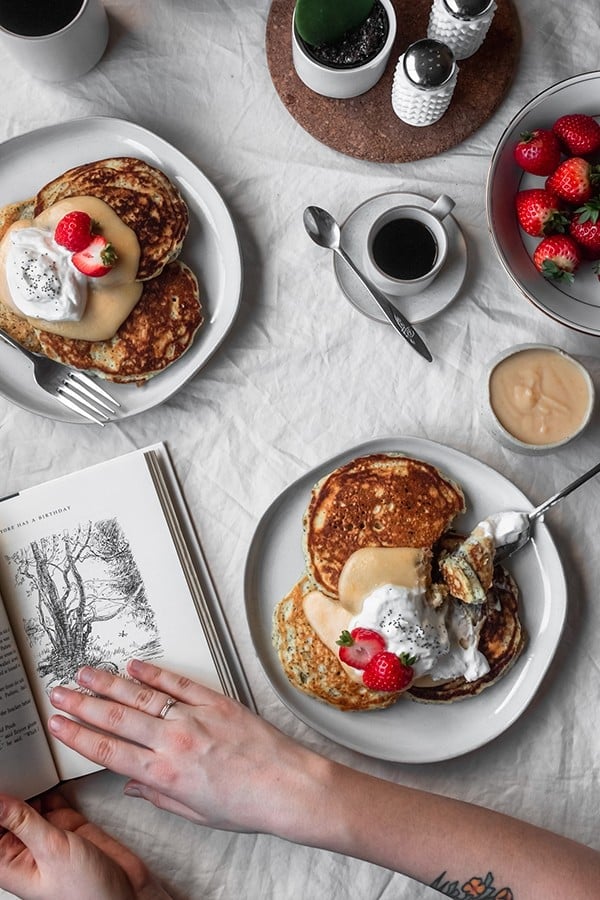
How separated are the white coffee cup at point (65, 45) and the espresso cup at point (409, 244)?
1.78 feet

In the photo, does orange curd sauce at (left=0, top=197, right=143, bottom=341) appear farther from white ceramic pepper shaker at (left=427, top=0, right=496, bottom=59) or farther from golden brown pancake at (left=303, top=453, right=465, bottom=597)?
white ceramic pepper shaker at (left=427, top=0, right=496, bottom=59)

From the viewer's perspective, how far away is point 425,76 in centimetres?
130

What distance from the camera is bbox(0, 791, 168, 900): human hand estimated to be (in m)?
1.23

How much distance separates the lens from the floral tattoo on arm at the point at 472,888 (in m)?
1.22

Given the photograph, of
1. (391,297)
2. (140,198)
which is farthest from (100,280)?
(391,297)

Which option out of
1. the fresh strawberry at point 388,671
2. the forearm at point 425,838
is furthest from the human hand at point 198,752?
the fresh strawberry at point 388,671

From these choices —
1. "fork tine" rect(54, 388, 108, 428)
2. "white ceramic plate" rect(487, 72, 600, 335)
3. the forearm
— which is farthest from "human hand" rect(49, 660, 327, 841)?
"white ceramic plate" rect(487, 72, 600, 335)

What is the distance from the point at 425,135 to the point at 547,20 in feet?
0.93

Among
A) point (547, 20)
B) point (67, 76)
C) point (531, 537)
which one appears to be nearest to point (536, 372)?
point (531, 537)

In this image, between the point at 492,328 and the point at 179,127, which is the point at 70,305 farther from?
the point at 492,328

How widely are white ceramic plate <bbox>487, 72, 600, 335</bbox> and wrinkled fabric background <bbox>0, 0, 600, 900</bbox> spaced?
0.06 metres

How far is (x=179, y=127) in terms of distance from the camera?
1448 mm

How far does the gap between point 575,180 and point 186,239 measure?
0.61m

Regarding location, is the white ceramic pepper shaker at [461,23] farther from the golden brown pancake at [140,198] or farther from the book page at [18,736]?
the book page at [18,736]
